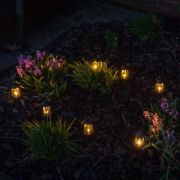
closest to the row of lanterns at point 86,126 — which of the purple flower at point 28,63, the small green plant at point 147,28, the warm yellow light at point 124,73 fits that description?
the purple flower at point 28,63

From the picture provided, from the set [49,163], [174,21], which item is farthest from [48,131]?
[174,21]

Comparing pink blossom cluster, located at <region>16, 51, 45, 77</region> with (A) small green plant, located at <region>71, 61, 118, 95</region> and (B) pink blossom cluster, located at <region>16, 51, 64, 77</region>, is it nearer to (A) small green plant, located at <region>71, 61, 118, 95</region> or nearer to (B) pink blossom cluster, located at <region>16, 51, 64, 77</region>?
(B) pink blossom cluster, located at <region>16, 51, 64, 77</region>

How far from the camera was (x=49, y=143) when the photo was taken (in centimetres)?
423

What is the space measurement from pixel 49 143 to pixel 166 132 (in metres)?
1.11

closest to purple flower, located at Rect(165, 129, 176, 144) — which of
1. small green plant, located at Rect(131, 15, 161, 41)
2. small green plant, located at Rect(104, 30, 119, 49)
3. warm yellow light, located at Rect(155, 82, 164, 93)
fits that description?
warm yellow light, located at Rect(155, 82, 164, 93)

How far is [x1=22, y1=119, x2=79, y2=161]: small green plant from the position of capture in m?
4.22

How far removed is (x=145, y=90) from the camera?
5285mm

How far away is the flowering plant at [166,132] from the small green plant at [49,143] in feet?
2.55

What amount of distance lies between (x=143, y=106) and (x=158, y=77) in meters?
0.66

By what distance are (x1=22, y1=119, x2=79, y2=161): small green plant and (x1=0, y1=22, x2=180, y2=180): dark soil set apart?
87mm

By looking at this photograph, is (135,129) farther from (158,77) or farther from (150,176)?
(158,77)

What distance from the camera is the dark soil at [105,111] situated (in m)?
4.22

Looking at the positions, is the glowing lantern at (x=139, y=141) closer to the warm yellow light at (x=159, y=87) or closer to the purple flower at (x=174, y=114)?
the purple flower at (x=174, y=114)

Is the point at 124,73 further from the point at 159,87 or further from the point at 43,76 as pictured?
the point at 43,76
